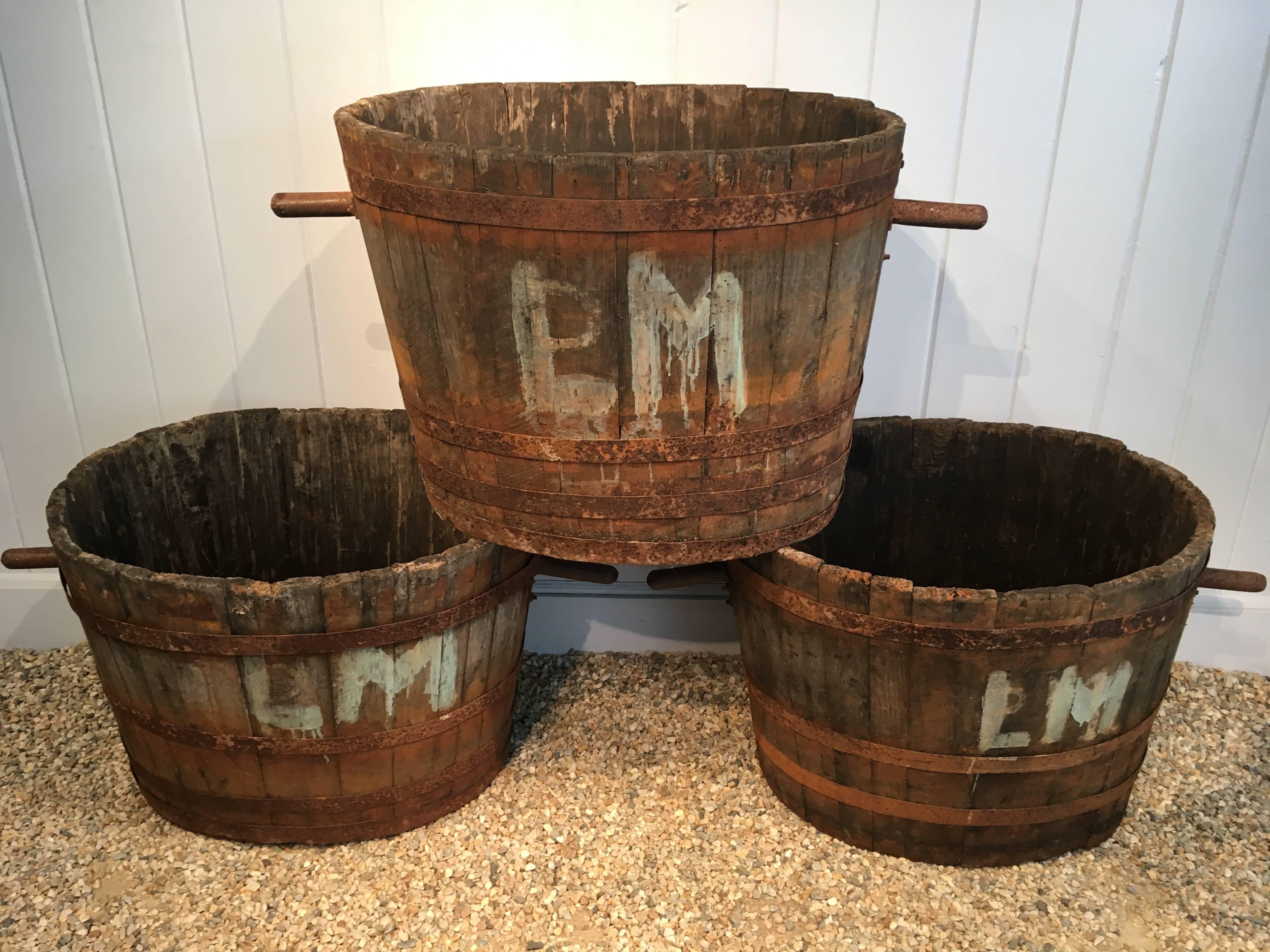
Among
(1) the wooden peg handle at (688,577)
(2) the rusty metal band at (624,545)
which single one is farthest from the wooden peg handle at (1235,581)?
(1) the wooden peg handle at (688,577)

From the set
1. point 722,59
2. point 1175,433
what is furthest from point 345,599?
point 1175,433

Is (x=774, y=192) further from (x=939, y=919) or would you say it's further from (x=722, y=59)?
(x=939, y=919)

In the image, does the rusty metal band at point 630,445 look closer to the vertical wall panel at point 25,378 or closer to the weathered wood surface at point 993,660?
the weathered wood surface at point 993,660

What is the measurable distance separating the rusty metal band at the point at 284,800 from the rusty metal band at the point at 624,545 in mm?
589

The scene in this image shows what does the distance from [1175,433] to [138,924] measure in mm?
2647

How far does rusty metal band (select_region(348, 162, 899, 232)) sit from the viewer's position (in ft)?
5.03

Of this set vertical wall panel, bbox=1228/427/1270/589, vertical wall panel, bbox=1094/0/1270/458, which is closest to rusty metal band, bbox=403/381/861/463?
vertical wall panel, bbox=1094/0/1270/458

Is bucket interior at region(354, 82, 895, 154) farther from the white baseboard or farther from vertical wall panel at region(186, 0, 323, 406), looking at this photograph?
the white baseboard

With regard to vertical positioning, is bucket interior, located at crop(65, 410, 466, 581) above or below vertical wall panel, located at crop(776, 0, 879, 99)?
below

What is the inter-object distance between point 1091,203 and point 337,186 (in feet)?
5.93

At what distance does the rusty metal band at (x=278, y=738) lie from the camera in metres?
1.95

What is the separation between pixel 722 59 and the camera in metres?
2.32

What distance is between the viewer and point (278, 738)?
1949 mm

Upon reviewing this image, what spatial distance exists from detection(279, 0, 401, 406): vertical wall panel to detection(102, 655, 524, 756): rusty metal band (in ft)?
3.10
